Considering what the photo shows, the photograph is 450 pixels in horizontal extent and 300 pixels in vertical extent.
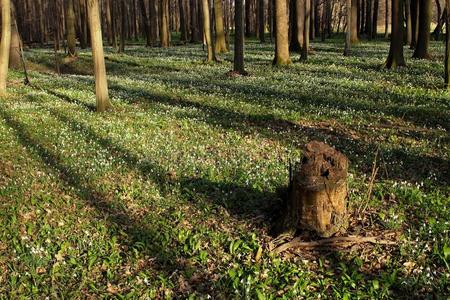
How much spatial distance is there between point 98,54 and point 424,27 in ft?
69.4

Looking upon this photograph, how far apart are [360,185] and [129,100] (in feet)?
40.6

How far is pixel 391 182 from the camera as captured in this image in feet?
29.8

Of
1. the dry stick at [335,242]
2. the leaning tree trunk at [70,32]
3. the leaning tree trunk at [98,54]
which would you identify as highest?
the leaning tree trunk at [70,32]

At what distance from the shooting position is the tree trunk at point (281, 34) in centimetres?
→ 2792

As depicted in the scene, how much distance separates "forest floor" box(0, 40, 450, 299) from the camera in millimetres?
6211

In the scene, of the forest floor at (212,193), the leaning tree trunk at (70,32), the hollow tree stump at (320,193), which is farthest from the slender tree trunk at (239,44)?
the hollow tree stump at (320,193)

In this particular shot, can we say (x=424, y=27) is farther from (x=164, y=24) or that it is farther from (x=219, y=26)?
(x=164, y=24)

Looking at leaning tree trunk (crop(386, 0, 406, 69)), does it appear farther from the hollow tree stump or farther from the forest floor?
the hollow tree stump

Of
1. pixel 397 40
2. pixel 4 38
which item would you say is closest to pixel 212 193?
pixel 4 38

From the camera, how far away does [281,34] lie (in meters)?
28.0

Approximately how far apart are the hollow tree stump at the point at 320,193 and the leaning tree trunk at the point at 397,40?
18841 millimetres

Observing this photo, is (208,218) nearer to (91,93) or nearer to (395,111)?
(395,111)

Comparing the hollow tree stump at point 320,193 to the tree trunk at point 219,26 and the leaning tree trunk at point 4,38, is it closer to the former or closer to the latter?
the leaning tree trunk at point 4,38

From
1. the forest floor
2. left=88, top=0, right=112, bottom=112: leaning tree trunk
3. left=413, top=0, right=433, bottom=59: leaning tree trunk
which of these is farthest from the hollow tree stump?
left=413, top=0, right=433, bottom=59: leaning tree trunk
